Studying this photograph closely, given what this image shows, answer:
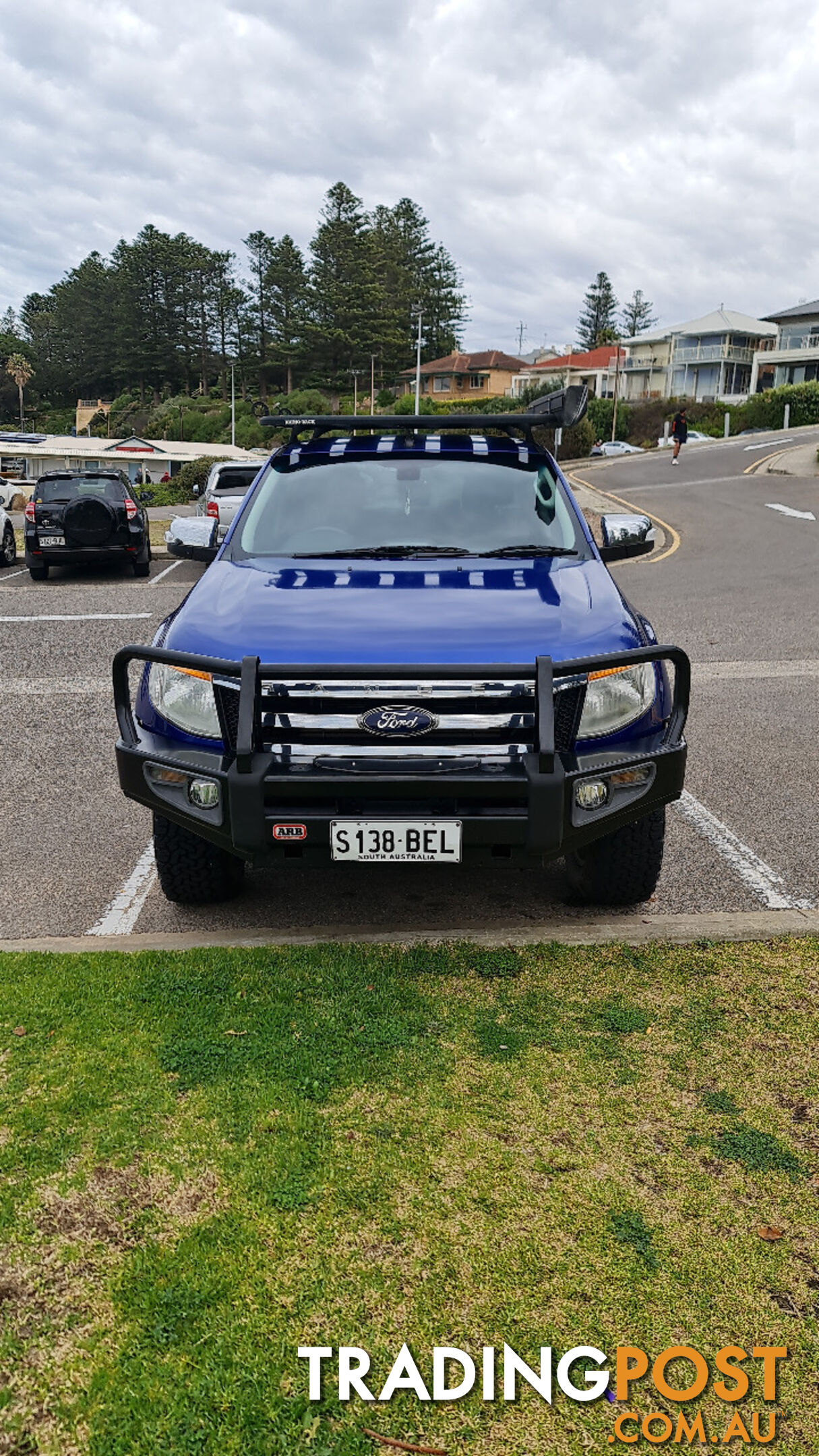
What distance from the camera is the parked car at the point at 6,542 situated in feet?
51.9

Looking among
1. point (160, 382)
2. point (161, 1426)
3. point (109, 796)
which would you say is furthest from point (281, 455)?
point (160, 382)

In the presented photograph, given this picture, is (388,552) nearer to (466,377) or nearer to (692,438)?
(692,438)

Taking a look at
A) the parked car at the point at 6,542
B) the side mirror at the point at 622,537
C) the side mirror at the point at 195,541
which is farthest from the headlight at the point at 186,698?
the parked car at the point at 6,542

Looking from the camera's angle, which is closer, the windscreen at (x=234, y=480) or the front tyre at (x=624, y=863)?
the front tyre at (x=624, y=863)

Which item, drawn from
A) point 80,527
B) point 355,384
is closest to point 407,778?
point 80,527

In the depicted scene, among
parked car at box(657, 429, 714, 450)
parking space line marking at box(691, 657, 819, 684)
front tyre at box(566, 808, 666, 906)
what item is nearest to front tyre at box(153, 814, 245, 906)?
front tyre at box(566, 808, 666, 906)

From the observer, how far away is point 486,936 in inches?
150

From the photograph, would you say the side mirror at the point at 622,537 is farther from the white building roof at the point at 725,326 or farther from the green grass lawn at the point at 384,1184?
the white building roof at the point at 725,326

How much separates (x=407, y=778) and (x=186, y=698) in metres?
0.82

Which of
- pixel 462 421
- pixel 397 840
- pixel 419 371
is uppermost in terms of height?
pixel 419 371

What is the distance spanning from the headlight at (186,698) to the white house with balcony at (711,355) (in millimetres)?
83396

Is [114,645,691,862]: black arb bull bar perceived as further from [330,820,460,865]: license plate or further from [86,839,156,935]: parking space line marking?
[86,839,156,935]: parking space line marking

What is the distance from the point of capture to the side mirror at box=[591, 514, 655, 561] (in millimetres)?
4641

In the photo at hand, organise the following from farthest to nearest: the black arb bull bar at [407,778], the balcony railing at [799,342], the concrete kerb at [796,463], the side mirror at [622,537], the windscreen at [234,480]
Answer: the balcony railing at [799,342] → the concrete kerb at [796,463] → the windscreen at [234,480] → the side mirror at [622,537] → the black arb bull bar at [407,778]
